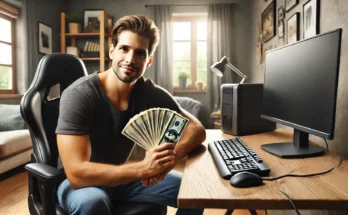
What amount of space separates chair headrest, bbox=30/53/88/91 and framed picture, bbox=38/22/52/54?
130 inches

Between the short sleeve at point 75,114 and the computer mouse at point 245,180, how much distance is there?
0.57 metres

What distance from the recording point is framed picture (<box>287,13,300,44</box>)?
198 centimetres

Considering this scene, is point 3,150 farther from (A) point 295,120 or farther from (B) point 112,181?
(A) point 295,120

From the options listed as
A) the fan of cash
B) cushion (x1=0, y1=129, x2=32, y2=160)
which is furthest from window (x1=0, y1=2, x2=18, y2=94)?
the fan of cash

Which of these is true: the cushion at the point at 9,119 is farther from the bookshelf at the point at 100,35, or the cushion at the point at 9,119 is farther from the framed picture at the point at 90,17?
the framed picture at the point at 90,17

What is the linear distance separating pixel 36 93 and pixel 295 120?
112 cm

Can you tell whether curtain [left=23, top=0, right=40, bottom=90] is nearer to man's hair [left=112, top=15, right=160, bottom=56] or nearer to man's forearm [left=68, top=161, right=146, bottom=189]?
man's hair [left=112, top=15, right=160, bottom=56]

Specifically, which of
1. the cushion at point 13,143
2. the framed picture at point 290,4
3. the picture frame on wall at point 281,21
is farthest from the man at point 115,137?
the cushion at point 13,143

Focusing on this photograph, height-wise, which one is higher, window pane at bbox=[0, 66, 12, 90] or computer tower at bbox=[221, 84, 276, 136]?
window pane at bbox=[0, 66, 12, 90]

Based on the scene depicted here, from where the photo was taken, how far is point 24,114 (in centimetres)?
131

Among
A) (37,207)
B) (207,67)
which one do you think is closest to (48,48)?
(207,67)

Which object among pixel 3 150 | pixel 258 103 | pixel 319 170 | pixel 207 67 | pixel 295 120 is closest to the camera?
pixel 319 170

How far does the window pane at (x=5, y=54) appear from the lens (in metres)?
3.95

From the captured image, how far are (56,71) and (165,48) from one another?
131 inches
